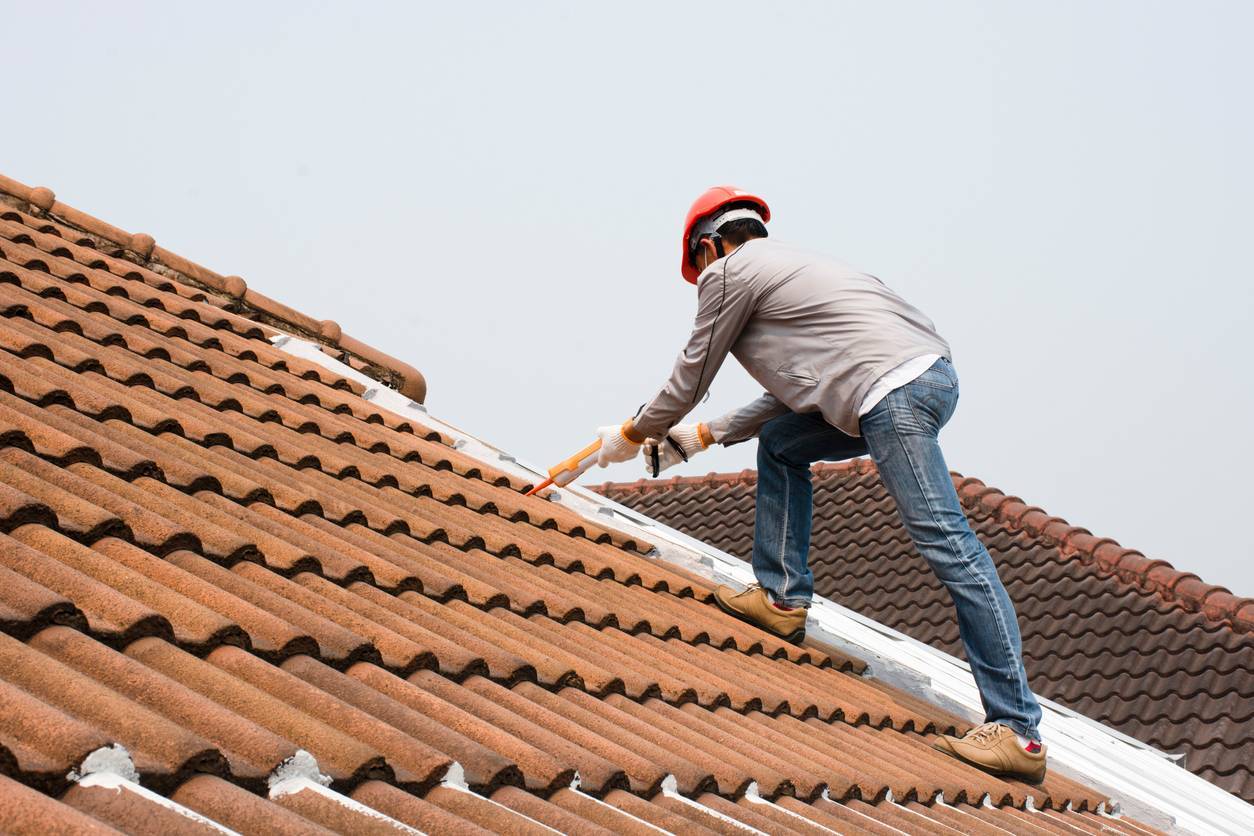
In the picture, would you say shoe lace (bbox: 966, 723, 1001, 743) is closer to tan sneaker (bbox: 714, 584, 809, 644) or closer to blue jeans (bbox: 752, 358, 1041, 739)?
blue jeans (bbox: 752, 358, 1041, 739)

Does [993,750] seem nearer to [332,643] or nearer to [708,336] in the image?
[708,336]

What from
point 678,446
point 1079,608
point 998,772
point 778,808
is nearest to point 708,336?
point 678,446

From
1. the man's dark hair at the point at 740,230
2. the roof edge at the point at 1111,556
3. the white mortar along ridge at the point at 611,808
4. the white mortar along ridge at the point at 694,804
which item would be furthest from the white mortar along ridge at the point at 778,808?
the roof edge at the point at 1111,556

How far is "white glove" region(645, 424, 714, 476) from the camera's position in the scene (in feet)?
15.0

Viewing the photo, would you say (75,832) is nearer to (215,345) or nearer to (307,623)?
(307,623)

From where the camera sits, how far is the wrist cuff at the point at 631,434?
4.32 metres

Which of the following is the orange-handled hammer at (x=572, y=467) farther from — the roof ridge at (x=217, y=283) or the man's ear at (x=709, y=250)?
the roof ridge at (x=217, y=283)

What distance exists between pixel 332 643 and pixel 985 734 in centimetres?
227

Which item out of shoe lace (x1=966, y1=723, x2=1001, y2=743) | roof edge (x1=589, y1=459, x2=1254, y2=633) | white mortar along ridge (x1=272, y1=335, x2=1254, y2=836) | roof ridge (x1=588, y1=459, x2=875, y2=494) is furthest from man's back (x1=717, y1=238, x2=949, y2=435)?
roof ridge (x1=588, y1=459, x2=875, y2=494)

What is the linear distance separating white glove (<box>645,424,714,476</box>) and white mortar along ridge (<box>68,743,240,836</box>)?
10.3ft

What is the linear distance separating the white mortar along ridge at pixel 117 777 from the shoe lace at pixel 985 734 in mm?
2797

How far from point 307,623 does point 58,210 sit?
351 centimetres

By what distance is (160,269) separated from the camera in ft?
17.3

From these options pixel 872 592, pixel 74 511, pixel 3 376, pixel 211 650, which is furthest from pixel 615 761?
pixel 872 592
